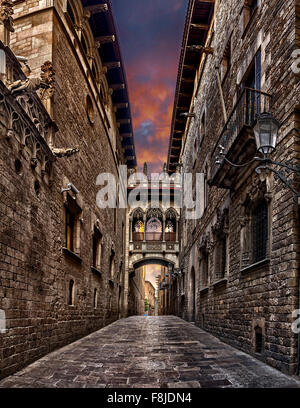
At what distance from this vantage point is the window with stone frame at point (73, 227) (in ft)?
34.0

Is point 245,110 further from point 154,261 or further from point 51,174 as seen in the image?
point 154,261

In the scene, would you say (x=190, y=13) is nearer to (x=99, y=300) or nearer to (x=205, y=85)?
(x=205, y=85)

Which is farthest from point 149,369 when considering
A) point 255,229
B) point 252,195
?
point 252,195

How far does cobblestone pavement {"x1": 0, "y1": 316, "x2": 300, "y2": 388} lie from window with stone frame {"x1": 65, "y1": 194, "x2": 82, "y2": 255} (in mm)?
2651

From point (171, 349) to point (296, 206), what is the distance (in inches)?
172

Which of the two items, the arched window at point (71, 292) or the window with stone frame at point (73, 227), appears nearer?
the arched window at point (71, 292)

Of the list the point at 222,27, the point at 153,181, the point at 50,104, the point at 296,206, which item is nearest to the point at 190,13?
the point at 222,27

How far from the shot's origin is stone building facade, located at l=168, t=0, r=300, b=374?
19.9 feet

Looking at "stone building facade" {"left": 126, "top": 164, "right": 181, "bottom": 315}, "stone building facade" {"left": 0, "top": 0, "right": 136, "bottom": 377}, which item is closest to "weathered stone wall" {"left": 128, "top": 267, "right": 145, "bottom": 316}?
"stone building facade" {"left": 126, "top": 164, "right": 181, "bottom": 315}

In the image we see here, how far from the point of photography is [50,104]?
8625 mm

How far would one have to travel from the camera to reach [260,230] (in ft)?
25.8

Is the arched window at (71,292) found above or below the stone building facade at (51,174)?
below

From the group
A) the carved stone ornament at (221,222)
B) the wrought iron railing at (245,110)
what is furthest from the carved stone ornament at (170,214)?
the wrought iron railing at (245,110)

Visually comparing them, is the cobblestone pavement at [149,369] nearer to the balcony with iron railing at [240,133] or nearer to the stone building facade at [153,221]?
the balcony with iron railing at [240,133]
